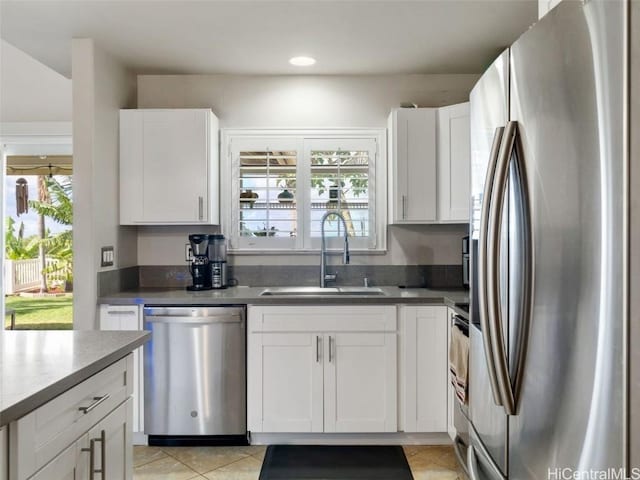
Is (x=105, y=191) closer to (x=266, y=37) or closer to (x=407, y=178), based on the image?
(x=266, y=37)

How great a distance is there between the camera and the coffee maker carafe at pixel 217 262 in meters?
3.31

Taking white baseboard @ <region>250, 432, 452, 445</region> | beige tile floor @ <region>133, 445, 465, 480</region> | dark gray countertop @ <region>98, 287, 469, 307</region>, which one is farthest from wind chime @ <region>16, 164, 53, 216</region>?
white baseboard @ <region>250, 432, 452, 445</region>

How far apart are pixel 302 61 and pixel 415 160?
3.34 ft

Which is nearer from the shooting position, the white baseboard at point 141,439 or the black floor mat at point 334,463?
the black floor mat at point 334,463

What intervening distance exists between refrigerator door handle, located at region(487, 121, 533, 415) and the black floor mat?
1603mm

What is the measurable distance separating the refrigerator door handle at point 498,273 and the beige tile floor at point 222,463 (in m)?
1.55

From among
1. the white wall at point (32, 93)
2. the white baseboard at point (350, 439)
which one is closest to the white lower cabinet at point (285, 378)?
the white baseboard at point (350, 439)

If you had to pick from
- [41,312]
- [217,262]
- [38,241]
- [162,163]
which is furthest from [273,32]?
[41,312]

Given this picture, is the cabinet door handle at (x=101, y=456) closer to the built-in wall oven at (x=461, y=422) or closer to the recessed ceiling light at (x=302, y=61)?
the built-in wall oven at (x=461, y=422)

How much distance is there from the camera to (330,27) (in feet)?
9.08

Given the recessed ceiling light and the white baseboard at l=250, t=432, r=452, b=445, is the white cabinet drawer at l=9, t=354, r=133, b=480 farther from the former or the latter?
the recessed ceiling light

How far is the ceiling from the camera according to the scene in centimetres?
255

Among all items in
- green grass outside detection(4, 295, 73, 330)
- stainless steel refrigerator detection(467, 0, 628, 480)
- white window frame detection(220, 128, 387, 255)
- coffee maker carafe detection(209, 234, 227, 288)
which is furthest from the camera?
green grass outside detection(4, 295, 73, 330)

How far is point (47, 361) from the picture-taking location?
136 cm
